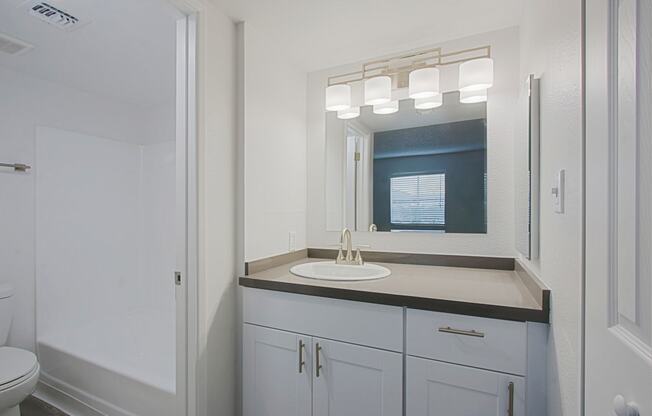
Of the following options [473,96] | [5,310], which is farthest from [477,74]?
[5,310]

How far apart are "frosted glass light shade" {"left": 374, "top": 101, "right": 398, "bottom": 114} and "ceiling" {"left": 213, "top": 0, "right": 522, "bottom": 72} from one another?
296mm

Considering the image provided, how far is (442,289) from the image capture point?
1.29 metres

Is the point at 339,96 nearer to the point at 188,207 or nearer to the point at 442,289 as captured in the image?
the point at 188,207

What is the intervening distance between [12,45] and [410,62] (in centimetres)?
224

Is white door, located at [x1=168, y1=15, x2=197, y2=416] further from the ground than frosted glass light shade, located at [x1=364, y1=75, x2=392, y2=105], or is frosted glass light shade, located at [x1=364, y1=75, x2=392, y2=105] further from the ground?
frosted glass light shade, located at [x1=364, y1=75, x2=392, y2=105]

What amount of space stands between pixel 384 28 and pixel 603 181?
1.38m

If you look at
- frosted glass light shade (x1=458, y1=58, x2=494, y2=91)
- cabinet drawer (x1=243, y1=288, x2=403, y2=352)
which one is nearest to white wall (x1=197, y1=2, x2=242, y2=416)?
cabinet drawer (x1=243, y1=288, x2=403, y2=352)

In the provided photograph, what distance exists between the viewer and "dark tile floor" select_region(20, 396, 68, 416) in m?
1.94

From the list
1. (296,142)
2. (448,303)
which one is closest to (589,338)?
(448,303)

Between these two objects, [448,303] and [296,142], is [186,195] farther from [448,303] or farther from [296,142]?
[448,303]

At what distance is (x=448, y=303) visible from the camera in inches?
44.6

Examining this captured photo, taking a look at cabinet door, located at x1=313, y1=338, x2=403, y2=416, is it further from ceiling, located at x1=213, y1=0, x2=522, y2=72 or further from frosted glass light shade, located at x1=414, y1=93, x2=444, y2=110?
ceiling, located at x1=213, y1=0, x2=522, y2=72

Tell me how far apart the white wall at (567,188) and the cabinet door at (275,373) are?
898 millimetres

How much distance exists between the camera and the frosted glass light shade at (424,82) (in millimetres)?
1749
